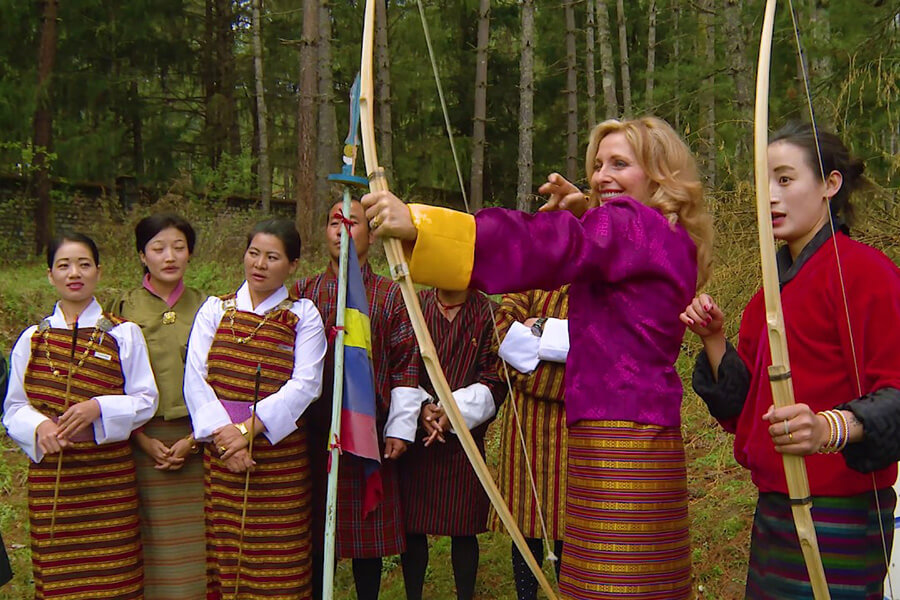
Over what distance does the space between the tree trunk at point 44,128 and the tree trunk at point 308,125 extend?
420 cm

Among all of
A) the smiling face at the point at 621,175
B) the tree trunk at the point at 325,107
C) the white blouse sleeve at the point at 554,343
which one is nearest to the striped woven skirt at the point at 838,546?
the smiling face at the point at 621,175

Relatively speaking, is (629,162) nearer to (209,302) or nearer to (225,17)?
(209,302)

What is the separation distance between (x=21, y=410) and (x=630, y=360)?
6.93 ft

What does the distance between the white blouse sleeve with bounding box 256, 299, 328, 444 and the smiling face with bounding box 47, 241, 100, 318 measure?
75 cm

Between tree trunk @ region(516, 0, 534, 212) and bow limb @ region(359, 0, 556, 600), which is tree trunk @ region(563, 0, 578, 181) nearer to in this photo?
tree trunk @ region(516, 0, 534, 212)

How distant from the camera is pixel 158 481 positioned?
3066 millimetres

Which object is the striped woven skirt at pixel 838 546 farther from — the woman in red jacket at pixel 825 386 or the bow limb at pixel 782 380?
the bow limb at pixel 782 380

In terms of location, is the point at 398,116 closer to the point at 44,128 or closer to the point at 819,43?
the point at 44,128

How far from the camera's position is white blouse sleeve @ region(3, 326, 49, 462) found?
111 inches

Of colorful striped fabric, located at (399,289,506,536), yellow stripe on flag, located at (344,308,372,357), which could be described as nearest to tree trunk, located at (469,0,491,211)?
colorful striped fabric, located at (399,289,506,536)

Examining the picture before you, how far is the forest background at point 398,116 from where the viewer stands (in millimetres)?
5043

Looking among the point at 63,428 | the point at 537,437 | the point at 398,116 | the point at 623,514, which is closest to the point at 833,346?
the point at 623,514

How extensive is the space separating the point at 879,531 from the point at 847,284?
534 mm

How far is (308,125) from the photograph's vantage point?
11.1m
